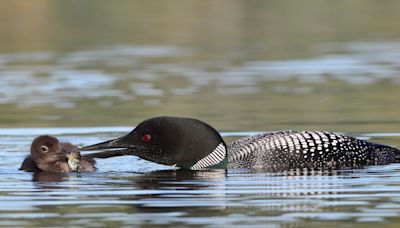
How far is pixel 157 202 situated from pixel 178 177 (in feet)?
4.41

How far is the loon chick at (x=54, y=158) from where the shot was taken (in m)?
11.0

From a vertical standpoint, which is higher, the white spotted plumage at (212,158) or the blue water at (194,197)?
the white spotted plumage at (212,158)

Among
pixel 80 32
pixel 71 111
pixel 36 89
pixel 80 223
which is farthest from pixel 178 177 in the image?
pixel 80 32

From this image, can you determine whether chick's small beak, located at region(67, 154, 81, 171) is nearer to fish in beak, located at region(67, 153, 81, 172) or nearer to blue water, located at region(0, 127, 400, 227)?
fish in beak, located at region(67, 153, 81, 172)

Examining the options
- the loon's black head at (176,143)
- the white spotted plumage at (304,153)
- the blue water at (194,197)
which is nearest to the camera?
the blue water at (194,197)

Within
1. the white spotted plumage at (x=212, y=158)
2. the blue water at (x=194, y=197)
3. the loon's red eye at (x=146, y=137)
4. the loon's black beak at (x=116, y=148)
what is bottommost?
the blue water at (x=194, y=197)

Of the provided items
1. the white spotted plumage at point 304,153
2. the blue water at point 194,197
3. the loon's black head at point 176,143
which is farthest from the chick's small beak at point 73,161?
the white spotted plumage at point 304,153

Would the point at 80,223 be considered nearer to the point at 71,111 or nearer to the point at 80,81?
the point at 71,111

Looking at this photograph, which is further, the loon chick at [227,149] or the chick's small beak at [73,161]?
the chick's small beak at [73,161]

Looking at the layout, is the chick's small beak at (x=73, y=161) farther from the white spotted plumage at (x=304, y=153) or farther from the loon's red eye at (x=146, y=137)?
the white spotted plumage at (x=304, y=153)

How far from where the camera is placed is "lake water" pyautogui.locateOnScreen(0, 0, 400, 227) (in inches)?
355

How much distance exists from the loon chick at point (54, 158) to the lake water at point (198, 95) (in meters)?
0.16

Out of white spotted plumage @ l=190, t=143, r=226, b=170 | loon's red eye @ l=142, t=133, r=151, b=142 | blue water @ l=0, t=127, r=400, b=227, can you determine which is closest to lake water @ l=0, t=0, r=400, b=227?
blue water @ l=0, t=127, r=400, b=227

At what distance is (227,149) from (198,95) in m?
5.65
